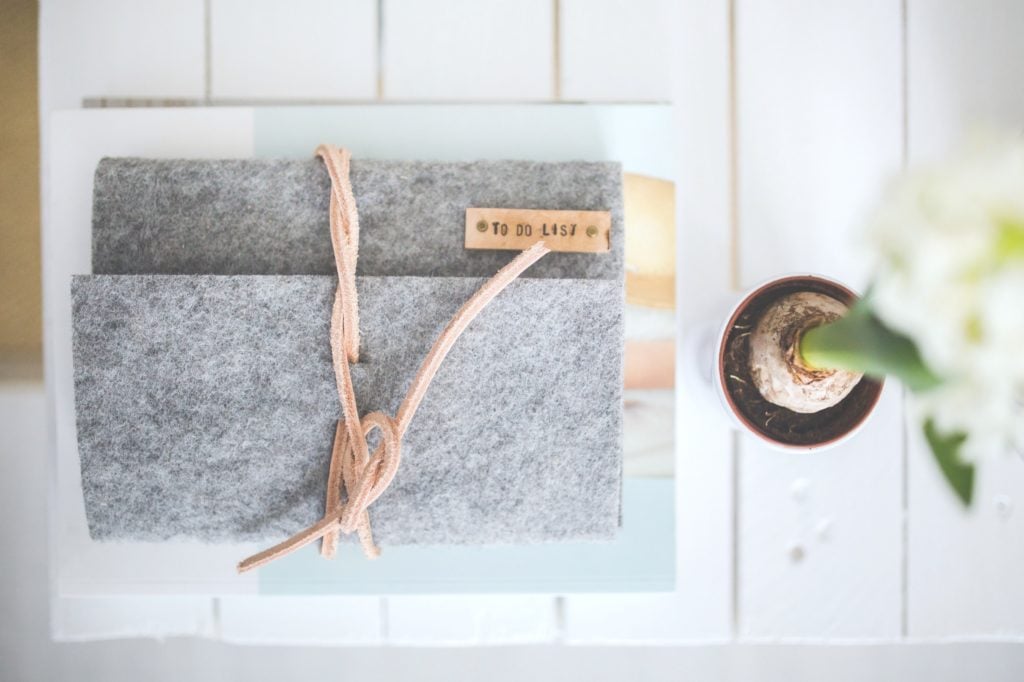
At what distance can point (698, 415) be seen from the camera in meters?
0.42

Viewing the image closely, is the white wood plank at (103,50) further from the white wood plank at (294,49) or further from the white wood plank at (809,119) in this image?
the white wood plank at (809,119)

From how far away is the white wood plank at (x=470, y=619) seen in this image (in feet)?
1.41

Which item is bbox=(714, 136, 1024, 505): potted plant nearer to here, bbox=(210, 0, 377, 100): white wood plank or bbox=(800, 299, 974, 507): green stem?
bbox=(800, 299, 974, 507): green stem

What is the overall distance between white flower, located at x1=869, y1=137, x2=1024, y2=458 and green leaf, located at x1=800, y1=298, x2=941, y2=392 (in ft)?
0.08

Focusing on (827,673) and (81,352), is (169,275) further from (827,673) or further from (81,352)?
(827,673)

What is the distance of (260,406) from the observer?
0.36 m

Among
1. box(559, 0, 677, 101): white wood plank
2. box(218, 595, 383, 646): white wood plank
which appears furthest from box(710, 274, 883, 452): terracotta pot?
box(218, 595, 383, 646): white wood plank

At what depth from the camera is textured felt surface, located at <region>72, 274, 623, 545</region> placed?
353 millimetres

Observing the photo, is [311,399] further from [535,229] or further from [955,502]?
[955,502]

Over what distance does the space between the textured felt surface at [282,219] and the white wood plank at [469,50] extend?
0.29 ft

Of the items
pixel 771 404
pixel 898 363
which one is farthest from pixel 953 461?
pixel 771 404

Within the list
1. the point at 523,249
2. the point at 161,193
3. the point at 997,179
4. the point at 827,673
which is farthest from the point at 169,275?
the point at 827,673

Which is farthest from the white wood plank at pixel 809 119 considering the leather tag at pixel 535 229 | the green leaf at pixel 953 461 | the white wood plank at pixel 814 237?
the green leaf at pixel 953 461

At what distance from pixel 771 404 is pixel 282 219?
0.95ft
